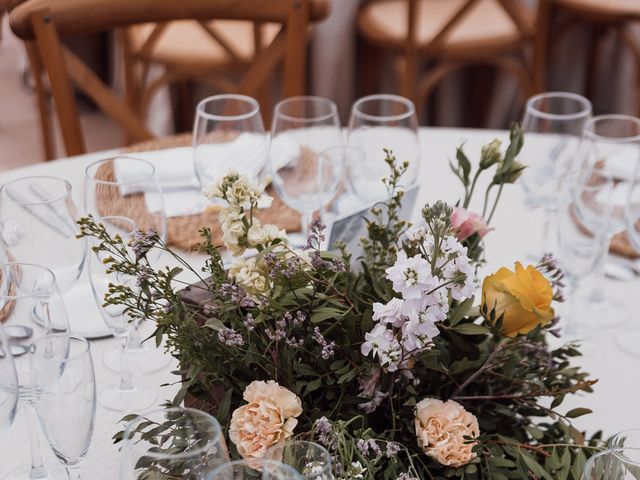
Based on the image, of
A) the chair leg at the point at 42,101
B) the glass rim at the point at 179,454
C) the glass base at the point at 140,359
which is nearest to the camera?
the glass rim at the point at 179,454

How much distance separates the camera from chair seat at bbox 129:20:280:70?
2.76 metres

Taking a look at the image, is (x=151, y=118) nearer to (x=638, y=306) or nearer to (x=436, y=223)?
(x=638, y=306)

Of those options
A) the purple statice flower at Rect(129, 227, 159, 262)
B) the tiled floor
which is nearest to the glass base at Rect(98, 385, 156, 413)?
the purple statice flower at Rect(129, 227, 159, 262)

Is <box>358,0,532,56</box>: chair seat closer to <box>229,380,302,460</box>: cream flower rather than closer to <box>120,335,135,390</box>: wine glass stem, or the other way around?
<box>120,335,135,390</box>: wine glass stem

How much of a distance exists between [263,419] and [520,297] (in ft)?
0.73

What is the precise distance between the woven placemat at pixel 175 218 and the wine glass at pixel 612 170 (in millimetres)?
398

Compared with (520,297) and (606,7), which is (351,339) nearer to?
(520,297)

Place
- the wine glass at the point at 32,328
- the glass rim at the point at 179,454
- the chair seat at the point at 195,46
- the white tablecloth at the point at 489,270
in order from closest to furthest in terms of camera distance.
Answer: the glass rim at the point at 179,454, the wine glass at the point at 32,328, the white tablecloth at the point at 489,270, the chair seat at the point at 195,46

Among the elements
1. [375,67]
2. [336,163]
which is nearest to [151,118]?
[375,67]

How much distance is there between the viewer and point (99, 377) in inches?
39.9

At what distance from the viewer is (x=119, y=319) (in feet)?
3.04

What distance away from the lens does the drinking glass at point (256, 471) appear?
555 millimetres

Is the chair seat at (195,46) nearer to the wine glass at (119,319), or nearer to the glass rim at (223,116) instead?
the glass rim at (223,116)

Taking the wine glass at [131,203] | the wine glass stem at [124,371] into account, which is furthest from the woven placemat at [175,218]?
the wine glass stem at [124,371]
